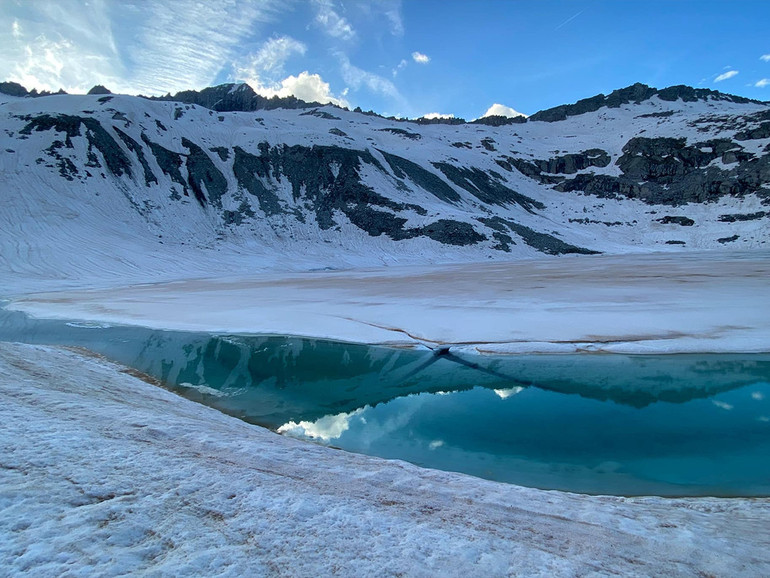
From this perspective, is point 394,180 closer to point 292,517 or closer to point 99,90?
point 292,517

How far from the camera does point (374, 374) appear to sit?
1083cm

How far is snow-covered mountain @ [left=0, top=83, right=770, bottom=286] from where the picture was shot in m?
48.0

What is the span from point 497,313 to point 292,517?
12.6 metres

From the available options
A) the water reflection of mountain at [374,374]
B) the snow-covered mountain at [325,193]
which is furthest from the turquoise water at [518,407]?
the snow-covered mountain at [325,193]

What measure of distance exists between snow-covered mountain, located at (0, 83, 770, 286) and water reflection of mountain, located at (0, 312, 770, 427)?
32.5 meters

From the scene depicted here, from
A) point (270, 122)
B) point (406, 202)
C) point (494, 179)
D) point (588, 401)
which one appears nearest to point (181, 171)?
point (406, 202)

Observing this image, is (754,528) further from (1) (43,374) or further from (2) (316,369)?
(1) (43,374)

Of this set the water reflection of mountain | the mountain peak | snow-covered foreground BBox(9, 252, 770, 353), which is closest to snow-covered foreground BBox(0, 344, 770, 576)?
the water reflection of mountain

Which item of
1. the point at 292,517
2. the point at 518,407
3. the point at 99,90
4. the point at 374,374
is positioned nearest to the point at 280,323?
the point at 374,374

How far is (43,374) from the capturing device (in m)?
8.00

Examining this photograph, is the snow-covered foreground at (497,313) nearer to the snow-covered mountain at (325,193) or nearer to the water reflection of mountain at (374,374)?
the water reflection of mountain at (374,374)

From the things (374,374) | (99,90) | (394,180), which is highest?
(99,90)

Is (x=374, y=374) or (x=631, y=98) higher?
(x=631, y=98)

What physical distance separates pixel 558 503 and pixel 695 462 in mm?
3129
